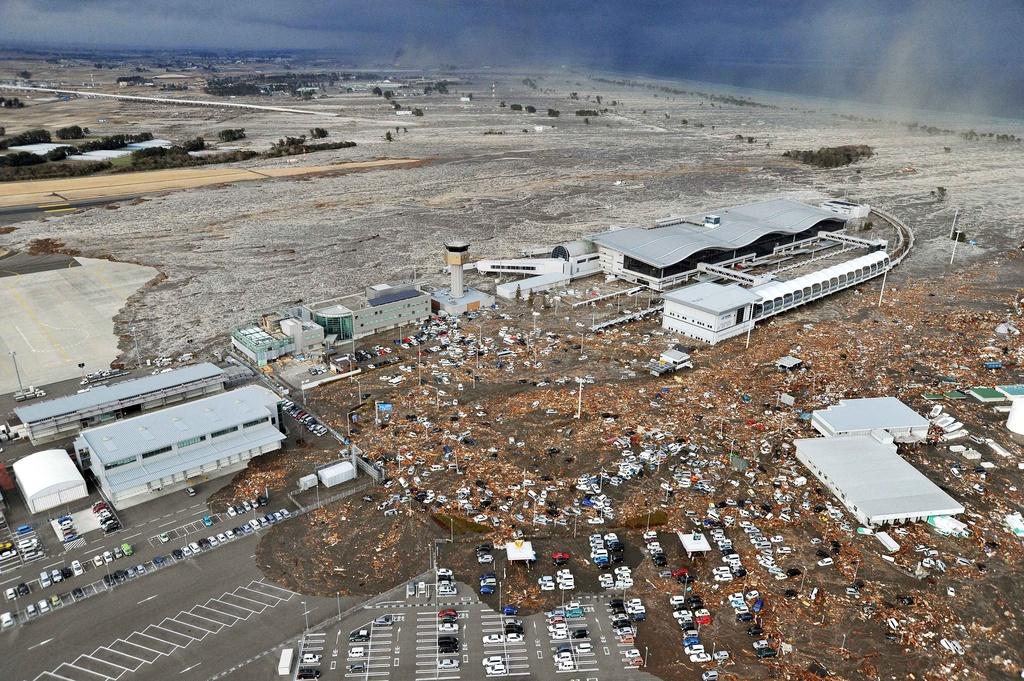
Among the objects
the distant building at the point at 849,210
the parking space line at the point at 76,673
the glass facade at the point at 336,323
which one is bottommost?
the parking space line at the point at 76,673

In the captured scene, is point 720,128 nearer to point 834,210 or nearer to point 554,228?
point 834,210

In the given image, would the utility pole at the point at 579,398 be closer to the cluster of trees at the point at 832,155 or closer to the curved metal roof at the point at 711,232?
the curved metal roof at the point at 711,232

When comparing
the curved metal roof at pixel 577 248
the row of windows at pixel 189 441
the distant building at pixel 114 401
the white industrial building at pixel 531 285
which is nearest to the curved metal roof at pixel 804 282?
the curved metal roof at pixel 577 248

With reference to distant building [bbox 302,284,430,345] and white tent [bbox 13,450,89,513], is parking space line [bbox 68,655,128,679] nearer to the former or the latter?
white tent [bbox 13,450,89,513]

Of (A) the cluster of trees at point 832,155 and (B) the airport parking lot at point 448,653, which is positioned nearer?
(B) the airport parking lot at point 448,653

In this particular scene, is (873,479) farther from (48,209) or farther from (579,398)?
(48,209)

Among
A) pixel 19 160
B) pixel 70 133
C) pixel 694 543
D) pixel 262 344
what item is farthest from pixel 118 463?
pixel 70 133

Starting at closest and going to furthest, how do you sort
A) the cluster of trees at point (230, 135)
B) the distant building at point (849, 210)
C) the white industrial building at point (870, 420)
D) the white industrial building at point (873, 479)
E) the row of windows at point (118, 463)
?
the white industrial building at point (873, 479) < the row of windows at point (118, 463) < the white industrial building at point (870, 420) < the distant building at point (849, 210) < the cluster of trees at point (230, 135)
